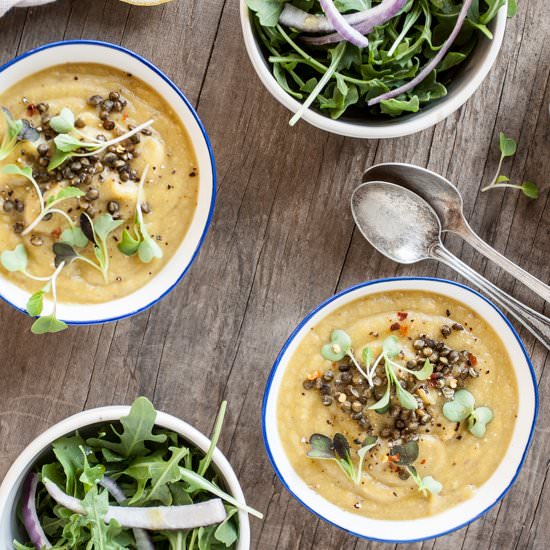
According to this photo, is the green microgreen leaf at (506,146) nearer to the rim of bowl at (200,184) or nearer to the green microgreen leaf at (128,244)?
the rim of bowl at (200,184)

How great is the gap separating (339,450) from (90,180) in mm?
1186

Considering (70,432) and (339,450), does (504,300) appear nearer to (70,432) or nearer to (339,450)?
(339,450)

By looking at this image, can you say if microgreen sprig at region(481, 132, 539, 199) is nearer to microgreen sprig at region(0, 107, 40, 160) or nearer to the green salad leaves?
the green salad leaves

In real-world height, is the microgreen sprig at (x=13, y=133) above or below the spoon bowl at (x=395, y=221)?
above

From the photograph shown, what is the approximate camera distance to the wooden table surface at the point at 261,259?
97.7 inches

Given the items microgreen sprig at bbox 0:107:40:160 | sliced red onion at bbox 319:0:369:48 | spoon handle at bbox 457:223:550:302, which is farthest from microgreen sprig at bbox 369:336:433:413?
microgreen sprig at bbox 0:107:40:160

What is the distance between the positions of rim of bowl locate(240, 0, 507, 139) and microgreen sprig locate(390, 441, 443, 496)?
1.01 m

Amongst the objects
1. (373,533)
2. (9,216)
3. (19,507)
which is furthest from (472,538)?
(9,216)

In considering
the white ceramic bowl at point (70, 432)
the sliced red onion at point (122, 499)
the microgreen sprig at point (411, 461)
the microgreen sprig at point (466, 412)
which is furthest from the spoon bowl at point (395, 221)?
the sliced red onion at point (122, 499)

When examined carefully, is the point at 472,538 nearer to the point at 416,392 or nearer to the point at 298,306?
the point at 416,392

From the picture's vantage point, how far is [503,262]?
241 cm

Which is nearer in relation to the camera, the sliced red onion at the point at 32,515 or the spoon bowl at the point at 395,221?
the sliced red onion at the point at 32,515

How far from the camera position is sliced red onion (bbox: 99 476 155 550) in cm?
223

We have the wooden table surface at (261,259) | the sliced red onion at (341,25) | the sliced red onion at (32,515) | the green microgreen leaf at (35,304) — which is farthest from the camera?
the wooden table surface at (261,259)
